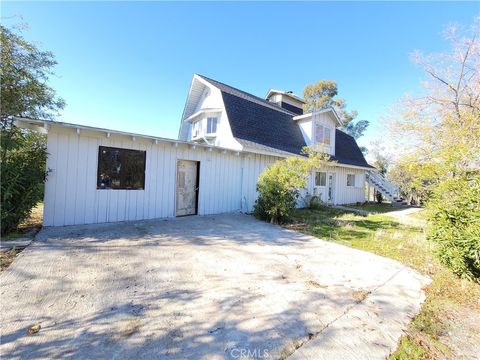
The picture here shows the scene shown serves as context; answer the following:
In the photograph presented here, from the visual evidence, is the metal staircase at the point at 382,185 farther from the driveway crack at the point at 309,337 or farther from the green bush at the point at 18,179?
the green bush at the point at 18,179

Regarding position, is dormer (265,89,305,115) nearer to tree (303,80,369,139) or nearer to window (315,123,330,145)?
window (315,123,330,145)

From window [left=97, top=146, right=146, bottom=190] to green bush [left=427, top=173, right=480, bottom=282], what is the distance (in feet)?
25.4

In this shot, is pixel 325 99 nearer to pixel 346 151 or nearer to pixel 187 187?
pixel 346 151

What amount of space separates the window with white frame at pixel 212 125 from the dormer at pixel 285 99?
726 centimetres

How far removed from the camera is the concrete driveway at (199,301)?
2.04 m

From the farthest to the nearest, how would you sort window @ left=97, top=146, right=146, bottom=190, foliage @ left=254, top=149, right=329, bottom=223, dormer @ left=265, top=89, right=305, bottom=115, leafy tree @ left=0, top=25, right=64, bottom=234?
1. dormer @ left=265, top=89, right=305, bottom=115
2. foliage @ left=254, top=149, right=329, bottom=223
3. window @ left=97, top=146, right=146, bottom=190
4. leafy tree @ left=0, top=25, right=64, bottom=234

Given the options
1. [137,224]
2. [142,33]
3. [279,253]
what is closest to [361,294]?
[279,253]

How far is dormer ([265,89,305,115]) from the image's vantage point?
696 inches

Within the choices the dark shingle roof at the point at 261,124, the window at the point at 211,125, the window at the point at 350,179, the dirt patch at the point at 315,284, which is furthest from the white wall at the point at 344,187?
the dirt patch at the point at 315,284

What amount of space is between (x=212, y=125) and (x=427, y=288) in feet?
36.8

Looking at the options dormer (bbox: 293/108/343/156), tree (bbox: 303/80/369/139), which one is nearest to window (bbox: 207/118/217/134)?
dormer (bbox: 293/108/343/156)

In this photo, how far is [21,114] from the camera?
8312 millimetres

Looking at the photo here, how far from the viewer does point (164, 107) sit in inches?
671

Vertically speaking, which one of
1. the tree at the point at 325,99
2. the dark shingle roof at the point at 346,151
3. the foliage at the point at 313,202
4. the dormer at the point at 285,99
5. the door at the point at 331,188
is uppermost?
the tree at the point at 325,99
